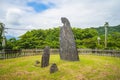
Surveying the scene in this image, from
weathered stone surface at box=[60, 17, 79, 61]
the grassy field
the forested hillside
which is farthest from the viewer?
the forested hillside

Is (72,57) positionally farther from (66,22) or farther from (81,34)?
(81,34)

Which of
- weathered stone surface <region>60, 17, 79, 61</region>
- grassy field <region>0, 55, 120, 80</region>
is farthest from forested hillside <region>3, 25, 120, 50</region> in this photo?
grassy field <region>0, 55, 120, 80</region>

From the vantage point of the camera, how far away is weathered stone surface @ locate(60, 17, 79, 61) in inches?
926

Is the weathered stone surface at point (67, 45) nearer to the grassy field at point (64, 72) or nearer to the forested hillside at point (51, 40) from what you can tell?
the grassy field at point (64, 72)

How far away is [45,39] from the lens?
2067 inches

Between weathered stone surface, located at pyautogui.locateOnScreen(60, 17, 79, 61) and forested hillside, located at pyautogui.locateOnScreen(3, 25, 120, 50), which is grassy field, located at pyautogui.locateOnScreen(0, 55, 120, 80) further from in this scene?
forested hillside, located at pyautogui.locateOnScreen(3, 25, 120, 50)

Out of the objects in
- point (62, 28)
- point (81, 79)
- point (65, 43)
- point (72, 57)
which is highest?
point (62, 28)

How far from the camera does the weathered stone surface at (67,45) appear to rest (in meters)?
23.5

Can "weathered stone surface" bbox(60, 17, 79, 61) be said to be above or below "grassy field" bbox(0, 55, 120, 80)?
above

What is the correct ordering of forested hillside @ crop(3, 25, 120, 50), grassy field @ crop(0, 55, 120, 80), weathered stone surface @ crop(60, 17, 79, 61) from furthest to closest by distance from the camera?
forested hillside @ crop(3, 25, 120, 50)
weathered stone surface @ crop(60, 17, 79, 61)
grassy field @ crop(0, 55, 120, 80)

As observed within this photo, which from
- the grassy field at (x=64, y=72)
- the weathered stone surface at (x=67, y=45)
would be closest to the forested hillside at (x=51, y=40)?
the weathered stone surface at (x=67, y=45)

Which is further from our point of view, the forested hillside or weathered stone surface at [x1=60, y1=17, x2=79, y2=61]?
A: the forested hillside

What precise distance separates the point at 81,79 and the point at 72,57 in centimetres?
663

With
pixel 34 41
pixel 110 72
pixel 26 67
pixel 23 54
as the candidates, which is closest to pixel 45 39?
pixel 34 41
